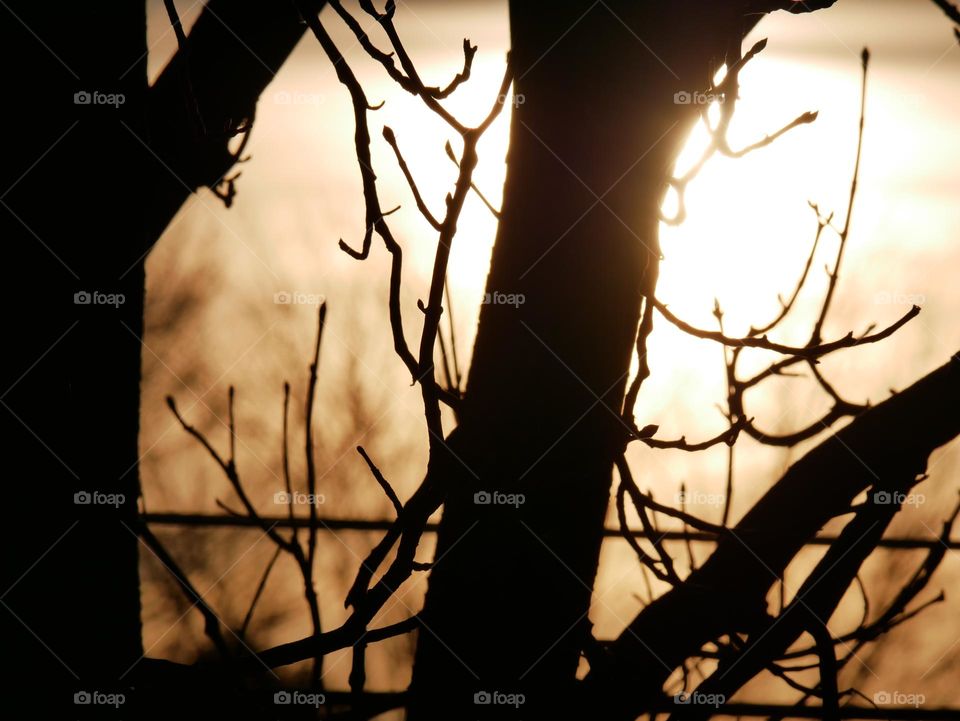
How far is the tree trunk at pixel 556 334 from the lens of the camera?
1570 millimetres

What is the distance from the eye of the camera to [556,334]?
1588 mm

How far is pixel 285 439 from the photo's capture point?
221 centimetres

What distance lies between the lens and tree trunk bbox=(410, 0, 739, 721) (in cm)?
157

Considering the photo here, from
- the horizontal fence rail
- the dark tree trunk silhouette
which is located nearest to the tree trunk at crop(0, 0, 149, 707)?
the dark tree trunk silhouette

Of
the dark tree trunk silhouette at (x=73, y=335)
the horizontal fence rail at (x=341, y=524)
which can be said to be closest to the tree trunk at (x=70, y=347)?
the dark tree trunk silhouette at (x=73, y=335)

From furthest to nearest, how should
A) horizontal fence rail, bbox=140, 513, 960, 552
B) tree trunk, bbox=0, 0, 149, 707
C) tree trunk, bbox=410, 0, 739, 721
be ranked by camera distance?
horizontal fence rail, bbox=140, 513, 960, 552, tree trunk, bbox=0, 0, 149, 707, tree trunk, bbox=410, 0, 739, 721

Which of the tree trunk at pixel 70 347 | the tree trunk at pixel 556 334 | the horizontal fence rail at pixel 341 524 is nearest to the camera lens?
the tree trunk at pixel 556 334

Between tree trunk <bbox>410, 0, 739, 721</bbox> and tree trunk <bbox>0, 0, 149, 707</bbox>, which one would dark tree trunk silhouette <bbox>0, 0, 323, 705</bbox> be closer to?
tree trunk <bbox>0, 0, 149, 707</bbox>

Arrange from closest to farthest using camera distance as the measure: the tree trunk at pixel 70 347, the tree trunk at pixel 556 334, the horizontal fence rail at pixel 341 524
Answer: the tree trunk at pixel 556 334 → the tree trunk at pixel 70 347 → the horizontal fence rail at pixel 341 524

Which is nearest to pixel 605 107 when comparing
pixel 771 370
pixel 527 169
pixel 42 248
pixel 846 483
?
pixel 527 169

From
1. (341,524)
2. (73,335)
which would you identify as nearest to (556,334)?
(73,335)

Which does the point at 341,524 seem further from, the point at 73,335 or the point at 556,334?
the point at 556,334

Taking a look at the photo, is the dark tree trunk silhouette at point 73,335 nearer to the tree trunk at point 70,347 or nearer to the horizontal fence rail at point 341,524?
the tree trunk at point 70,347

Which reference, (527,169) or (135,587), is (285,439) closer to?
(135,587)
